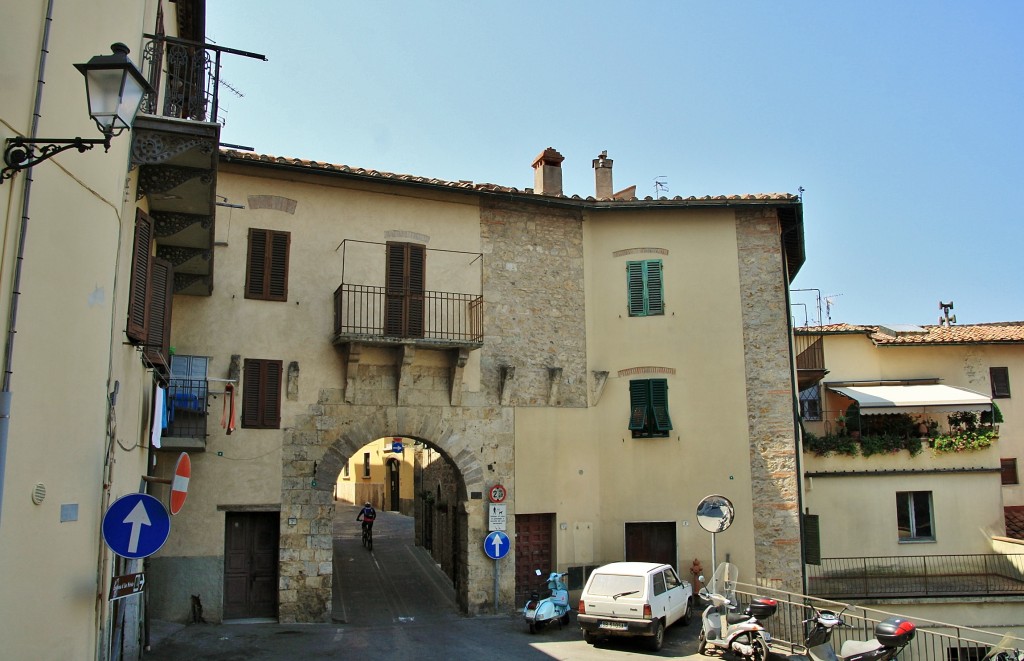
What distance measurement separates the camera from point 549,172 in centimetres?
2006

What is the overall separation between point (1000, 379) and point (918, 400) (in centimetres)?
578

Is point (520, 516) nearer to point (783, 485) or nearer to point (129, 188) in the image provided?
point (783, 485)

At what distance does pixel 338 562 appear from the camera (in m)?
23.3

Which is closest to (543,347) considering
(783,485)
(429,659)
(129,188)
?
(783,485)

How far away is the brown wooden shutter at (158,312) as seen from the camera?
1119 cm

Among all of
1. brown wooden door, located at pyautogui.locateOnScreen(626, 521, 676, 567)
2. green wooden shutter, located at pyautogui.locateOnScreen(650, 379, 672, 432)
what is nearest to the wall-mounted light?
green wooden shutter, located at pyautogui.locateOnScreen(650, 379, 672, 432)

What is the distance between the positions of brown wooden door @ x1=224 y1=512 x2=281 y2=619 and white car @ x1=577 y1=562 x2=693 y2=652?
616cm

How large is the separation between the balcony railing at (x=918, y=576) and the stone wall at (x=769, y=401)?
2.62 m

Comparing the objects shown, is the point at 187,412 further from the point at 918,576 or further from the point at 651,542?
the point at 918,576

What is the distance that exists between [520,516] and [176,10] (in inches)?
475

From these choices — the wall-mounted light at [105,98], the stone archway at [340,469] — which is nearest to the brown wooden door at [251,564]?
the stone archway at [340,469]

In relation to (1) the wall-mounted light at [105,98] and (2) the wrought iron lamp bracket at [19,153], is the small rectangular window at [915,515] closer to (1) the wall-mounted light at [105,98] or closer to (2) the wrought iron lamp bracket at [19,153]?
(1) the wall-mounted light at [105,98]

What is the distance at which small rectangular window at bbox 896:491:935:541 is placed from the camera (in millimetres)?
22406

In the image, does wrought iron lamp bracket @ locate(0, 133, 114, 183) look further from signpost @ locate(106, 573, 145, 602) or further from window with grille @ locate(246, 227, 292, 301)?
window with grille @ locate(246, 227, 292, 301)
